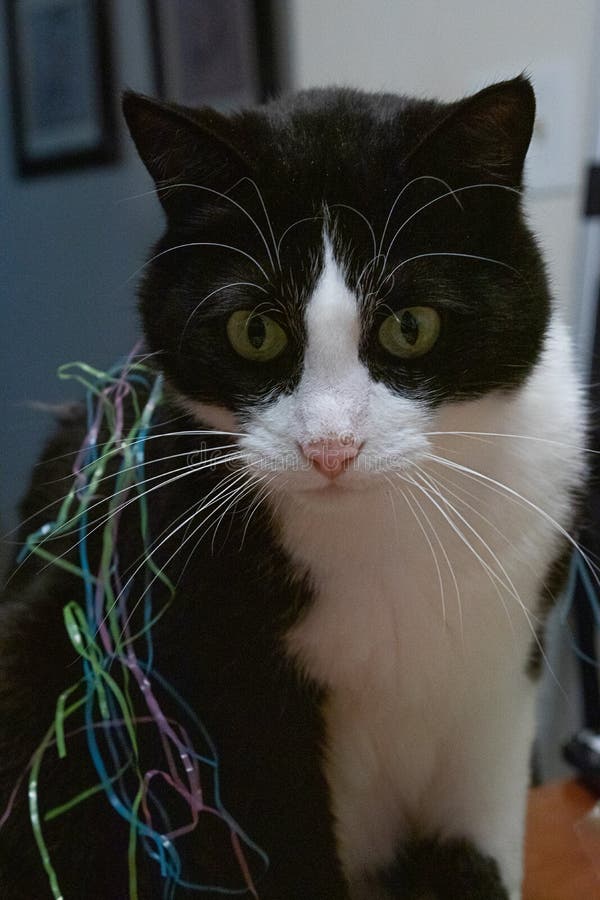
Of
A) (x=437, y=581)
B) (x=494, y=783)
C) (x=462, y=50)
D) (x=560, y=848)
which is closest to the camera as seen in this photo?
(x=437, y=581)

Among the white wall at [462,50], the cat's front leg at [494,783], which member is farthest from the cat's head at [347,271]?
the white wall at [462,50]

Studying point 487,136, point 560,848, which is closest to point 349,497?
point 487,136

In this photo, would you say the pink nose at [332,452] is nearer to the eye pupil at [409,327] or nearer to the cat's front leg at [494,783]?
the eye pupil at [409,327]

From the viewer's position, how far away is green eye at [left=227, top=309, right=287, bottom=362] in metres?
0.60

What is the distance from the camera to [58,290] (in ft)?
4.25

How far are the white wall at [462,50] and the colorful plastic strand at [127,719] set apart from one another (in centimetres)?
68

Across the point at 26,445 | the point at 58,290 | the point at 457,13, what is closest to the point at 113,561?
the point at 26,445

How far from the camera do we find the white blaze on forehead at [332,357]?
0.56 meters

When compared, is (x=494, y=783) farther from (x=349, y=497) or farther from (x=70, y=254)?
(x=70, y=254)

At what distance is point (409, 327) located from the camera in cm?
59

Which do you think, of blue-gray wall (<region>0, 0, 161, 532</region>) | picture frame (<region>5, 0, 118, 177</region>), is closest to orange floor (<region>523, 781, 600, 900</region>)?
blue-gray wall (<region>0, 0, 161, 532</region>)

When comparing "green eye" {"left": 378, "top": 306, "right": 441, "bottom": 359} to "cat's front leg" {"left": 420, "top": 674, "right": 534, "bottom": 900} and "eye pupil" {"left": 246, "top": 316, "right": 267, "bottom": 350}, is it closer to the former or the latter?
"eye pupil" {"left": 246, "top": 316, "right": 267, "bottom": 350}

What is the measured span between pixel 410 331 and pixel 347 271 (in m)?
0.06

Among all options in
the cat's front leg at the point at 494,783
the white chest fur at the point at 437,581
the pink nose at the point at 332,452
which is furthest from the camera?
the cat's front leg at the point at 494,783
